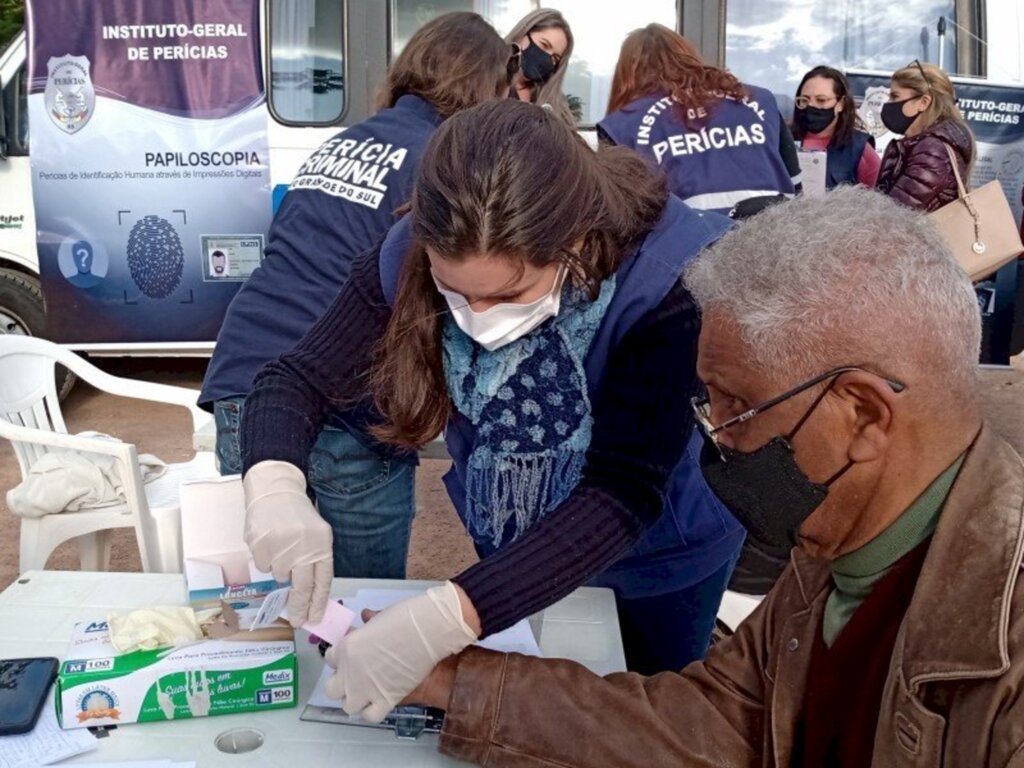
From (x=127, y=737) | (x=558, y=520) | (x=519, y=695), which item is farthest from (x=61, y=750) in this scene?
(x=558, y=520)

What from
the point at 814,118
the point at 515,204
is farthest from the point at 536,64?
the point at 515,204

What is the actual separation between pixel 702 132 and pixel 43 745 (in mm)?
2415

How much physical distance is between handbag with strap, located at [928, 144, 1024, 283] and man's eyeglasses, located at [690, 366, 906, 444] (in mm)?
2937

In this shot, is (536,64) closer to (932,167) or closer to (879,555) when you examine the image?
(932,167)

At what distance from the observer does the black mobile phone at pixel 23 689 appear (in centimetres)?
123

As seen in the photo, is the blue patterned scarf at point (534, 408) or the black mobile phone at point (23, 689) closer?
the black mobile phone at point (23, 689)

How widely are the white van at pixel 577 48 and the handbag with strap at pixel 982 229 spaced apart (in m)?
1.02

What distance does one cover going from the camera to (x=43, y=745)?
121 centimetres

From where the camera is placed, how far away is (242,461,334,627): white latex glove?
141 centimetres

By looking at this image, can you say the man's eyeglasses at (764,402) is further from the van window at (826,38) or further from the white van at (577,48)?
the van window at (826,38)

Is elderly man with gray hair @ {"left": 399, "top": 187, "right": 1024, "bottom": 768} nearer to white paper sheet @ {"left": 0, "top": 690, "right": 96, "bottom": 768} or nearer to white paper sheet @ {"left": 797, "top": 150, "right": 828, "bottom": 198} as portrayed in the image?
white paper sheet @ {"left": 0, "top": 690, "right": 96, "bottom": 768}

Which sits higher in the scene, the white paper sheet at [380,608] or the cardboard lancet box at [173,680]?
the cardboard lancet box at [173,680]

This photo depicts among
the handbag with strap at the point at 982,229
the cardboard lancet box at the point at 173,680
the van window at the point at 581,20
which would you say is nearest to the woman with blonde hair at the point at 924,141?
the handbag with strap at the point at 982,229

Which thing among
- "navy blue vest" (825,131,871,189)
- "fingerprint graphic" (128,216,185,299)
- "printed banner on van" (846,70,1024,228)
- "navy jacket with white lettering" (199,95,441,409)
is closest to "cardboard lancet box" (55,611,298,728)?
"navy jacket with white lettering" (199,95,441,409)
